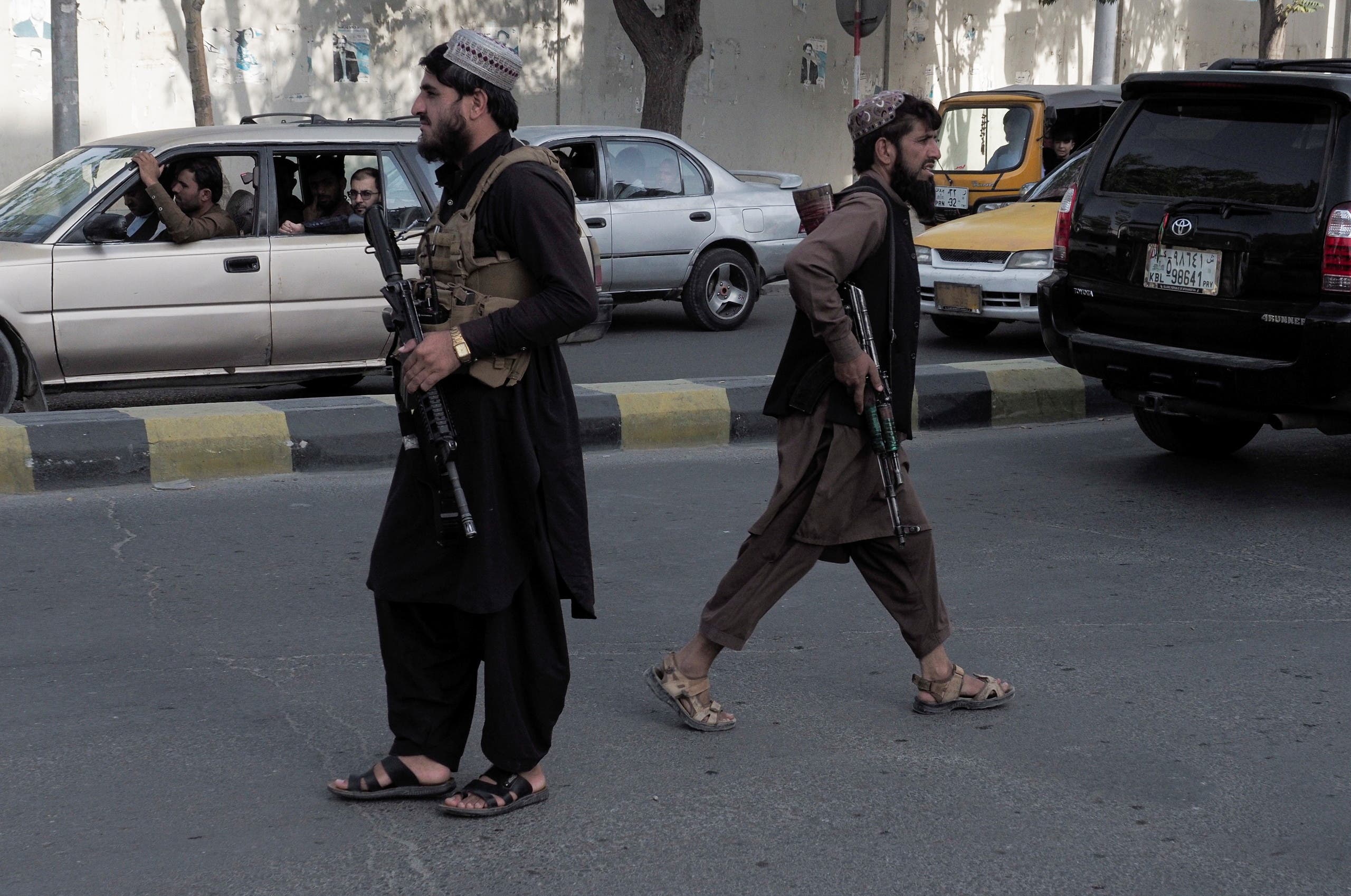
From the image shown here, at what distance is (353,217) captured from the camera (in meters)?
8.33

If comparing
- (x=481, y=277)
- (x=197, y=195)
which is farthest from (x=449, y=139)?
(x=197, y=195)

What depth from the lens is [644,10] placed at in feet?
49.5

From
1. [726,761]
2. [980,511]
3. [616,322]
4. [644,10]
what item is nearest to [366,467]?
[980,511]

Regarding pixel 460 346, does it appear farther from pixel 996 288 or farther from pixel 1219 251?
pixel 996 288

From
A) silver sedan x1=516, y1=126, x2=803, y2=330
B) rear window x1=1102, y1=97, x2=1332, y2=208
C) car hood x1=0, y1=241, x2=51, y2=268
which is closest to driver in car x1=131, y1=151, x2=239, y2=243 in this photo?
car hood x1=0, y1=241, x2=51, y2=268

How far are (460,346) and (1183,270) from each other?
405cm

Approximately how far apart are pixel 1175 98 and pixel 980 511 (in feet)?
6.31

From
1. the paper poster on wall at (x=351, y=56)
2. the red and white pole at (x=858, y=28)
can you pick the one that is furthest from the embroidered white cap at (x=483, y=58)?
the paper poster on wall at (x=351, y=56)

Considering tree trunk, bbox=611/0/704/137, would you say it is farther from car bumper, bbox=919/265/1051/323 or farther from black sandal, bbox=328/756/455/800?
black sandal, bbox=328/756/455/800

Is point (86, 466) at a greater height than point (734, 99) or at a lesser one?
lesser

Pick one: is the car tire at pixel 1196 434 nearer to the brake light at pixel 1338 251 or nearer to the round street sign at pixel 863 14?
the brake light at pixel 1338 251

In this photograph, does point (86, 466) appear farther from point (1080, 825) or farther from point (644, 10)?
point (644, 10)

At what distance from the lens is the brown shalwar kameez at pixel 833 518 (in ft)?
13.0

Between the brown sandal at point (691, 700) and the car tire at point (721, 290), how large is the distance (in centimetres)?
795
